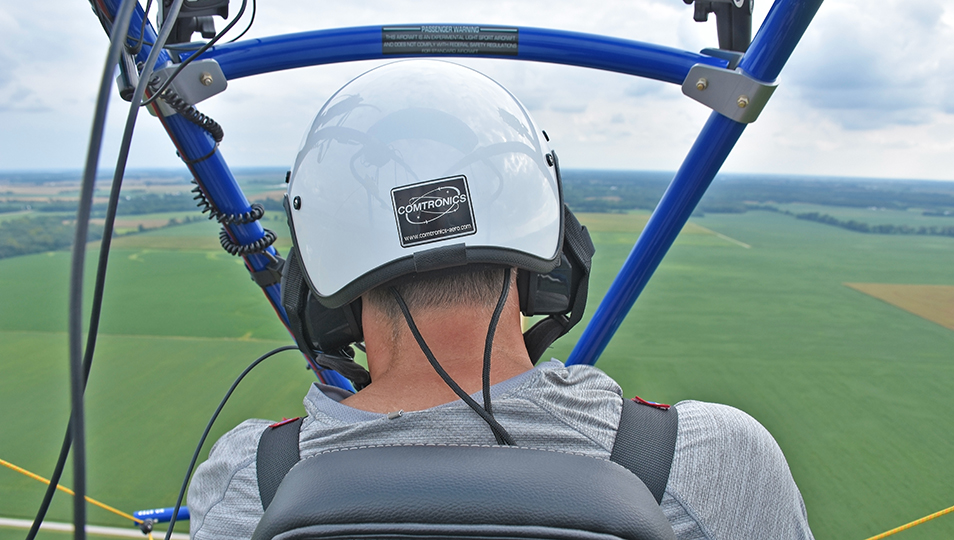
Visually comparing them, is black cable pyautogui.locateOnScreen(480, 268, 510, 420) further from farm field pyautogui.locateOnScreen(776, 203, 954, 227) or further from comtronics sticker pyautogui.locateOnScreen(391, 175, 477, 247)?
farm field pyautogui.locateOnScreen(776, 203, 954, 227)

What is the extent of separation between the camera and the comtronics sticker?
0.92m

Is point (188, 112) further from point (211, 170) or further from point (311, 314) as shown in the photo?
point (311, 314)

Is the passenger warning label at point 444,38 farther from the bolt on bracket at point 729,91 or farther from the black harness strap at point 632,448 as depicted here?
the black harness strap at point 632,448

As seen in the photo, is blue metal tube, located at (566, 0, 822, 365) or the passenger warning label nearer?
blue metal tube, located at (566, 0, 822, 365)

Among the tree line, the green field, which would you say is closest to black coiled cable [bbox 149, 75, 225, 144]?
the green field

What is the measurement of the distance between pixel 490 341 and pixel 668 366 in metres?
9.96

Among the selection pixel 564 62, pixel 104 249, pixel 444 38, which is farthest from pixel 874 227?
pixel 104 249

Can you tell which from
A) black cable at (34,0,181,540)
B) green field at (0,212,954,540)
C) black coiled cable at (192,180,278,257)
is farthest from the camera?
green field at (0,212,954,540)

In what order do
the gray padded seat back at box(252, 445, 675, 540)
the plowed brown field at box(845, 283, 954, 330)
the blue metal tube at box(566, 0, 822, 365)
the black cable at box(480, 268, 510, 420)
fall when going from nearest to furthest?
the gray padded seat back at box(252, 445, 675, 540), the black cable at box(480, 268, 510, 420), the blue metal tube at box(566, 0, 822, 365), the plowed brown field at box(845, 283, 954, 330)

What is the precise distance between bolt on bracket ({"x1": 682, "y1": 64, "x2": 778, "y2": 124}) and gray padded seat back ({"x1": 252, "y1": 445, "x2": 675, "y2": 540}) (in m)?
1.22

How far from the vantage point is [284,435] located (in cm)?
84

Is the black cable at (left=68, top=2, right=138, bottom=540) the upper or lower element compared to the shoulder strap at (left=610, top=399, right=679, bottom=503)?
upper

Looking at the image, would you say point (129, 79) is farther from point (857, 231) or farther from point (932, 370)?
point (857, 231)

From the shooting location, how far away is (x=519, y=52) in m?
1.57
